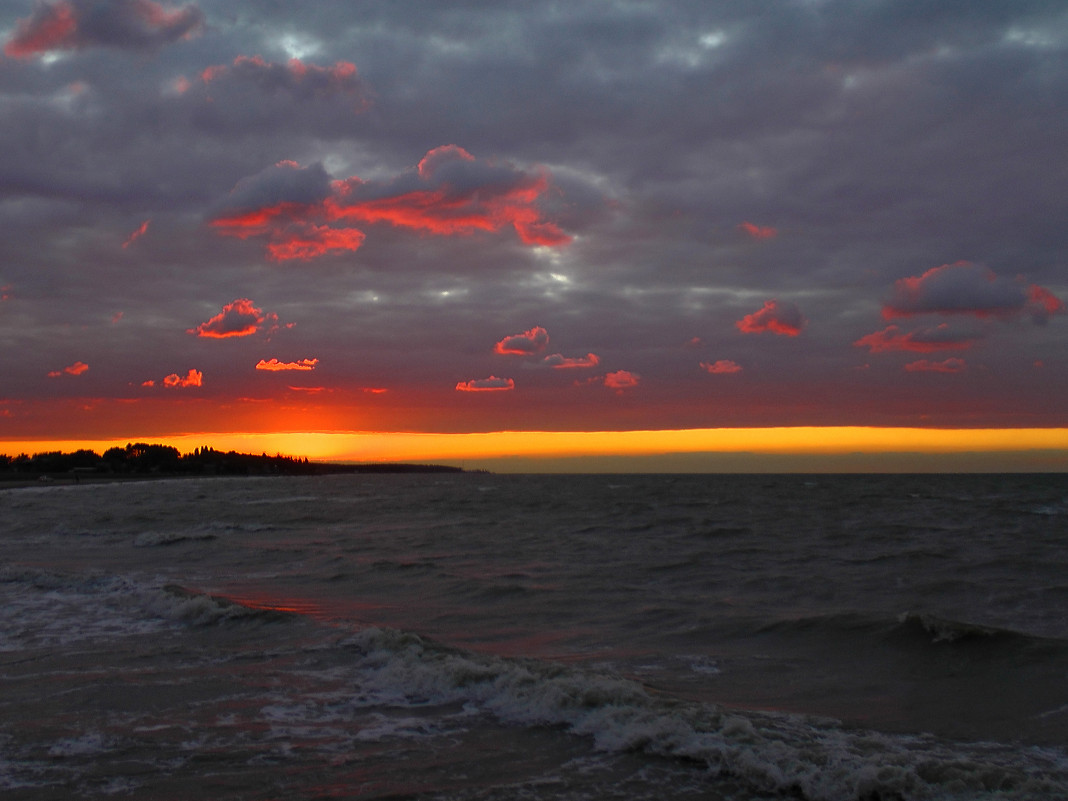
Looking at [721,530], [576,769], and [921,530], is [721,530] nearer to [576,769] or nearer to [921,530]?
[921,530]

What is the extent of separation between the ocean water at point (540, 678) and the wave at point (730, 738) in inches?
1.3

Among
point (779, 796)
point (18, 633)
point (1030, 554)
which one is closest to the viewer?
point (779, 796)

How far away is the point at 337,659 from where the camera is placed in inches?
560

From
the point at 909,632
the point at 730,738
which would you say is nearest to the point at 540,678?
the point at 730,738

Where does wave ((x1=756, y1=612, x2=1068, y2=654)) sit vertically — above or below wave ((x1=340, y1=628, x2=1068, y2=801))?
below

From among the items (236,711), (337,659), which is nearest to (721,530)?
(337,659)

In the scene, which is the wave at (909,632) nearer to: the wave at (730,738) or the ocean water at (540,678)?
the ocean water at (540,678)

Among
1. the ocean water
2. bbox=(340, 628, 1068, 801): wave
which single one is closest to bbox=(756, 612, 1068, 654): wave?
the ocean water

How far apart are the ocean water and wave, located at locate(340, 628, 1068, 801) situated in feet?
0.11

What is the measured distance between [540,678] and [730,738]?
3.39 m

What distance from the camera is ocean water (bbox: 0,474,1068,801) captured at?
28.6 feet

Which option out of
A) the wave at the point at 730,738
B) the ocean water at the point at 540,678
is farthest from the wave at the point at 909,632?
the wave at the point at 730,738

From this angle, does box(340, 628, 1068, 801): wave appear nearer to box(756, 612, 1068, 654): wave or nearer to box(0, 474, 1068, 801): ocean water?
box(0, 474, 1068, 801): ocean water

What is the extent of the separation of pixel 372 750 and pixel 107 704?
172 inches
